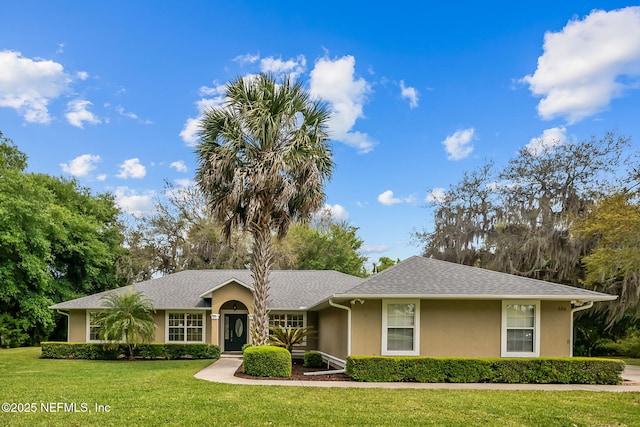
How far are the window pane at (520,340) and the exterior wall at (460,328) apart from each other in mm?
352

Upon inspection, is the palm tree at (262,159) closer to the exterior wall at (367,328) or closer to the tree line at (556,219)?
the exterior wall at (367,328)

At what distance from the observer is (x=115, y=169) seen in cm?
2631

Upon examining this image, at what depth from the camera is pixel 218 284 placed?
23656mm

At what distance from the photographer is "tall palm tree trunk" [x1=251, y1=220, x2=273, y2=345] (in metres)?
15.2

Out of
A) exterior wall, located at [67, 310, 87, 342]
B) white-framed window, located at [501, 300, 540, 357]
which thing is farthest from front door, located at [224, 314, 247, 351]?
white-framed window, located at [501, 300, 540, 357]

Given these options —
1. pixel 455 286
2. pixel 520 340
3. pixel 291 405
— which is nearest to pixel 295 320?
pixel 455 286

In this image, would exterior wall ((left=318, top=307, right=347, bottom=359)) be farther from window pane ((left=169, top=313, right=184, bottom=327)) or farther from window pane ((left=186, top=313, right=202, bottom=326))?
window pane ((left=169, top=313, right=184, bottom=327))

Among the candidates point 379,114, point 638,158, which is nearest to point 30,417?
point 379,114

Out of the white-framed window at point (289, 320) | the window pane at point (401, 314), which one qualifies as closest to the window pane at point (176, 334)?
the white-framed window at point (289, 320)

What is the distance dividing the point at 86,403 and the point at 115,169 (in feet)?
63.2

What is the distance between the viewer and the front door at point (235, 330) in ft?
74.5

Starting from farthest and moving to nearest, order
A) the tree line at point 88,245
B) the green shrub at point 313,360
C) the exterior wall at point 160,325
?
1. the tree line at point 88,245
2. the exterior wall at point 160,325
3. the green shrub at point 313,360

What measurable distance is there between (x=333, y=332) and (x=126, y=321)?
7788mm

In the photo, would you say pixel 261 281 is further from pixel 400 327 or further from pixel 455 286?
pixel 455 286
